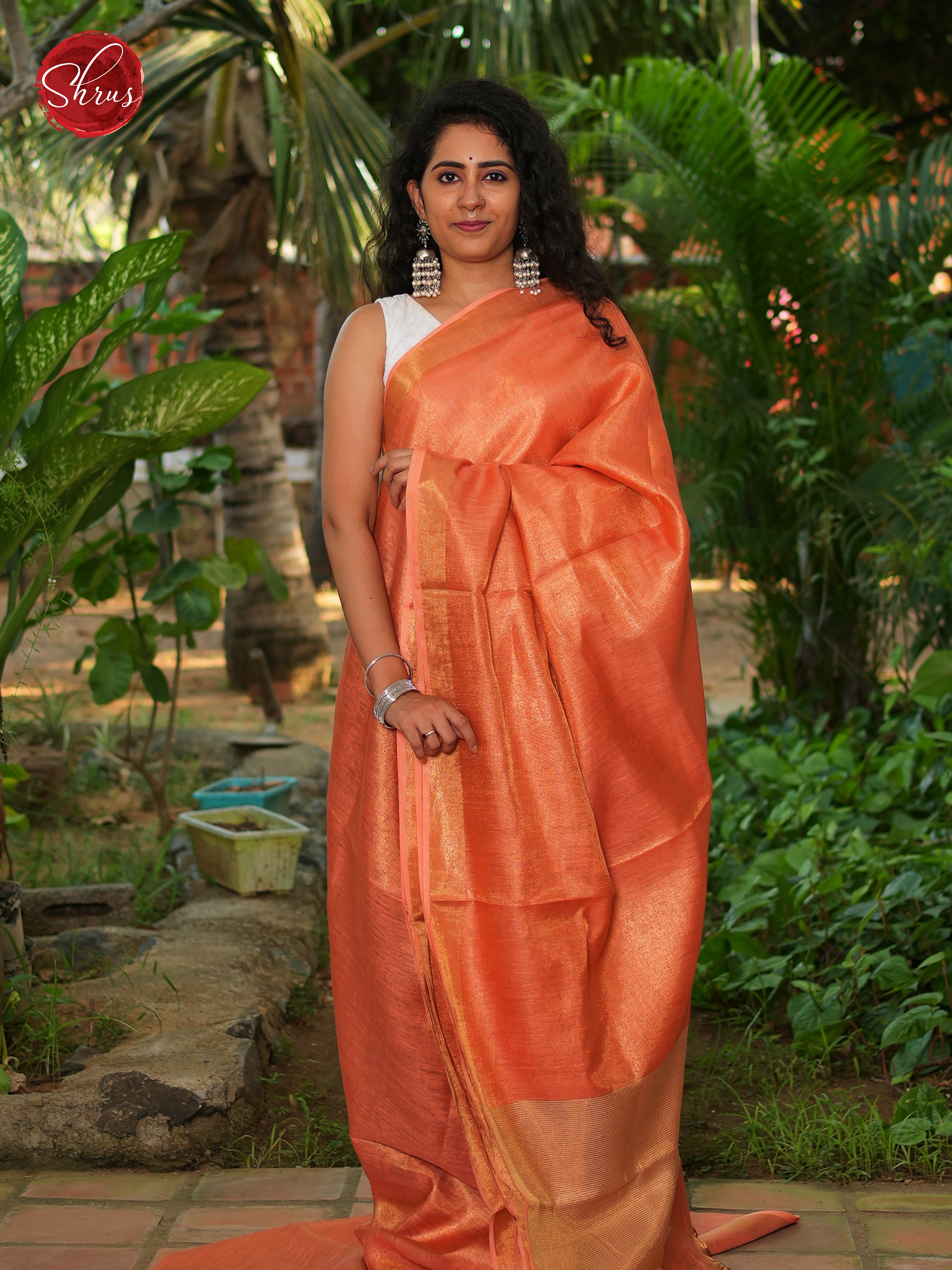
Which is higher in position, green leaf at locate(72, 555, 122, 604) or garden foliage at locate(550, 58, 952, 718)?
garden foliage at locate(550, 58, 952, 718)

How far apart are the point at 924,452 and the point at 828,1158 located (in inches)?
98.3

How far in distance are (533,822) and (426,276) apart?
0.81 m

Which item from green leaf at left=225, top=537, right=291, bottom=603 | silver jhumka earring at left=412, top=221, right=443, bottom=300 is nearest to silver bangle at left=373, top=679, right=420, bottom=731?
silver jhumka earring at left=412, top=221, right=443, bottom=300

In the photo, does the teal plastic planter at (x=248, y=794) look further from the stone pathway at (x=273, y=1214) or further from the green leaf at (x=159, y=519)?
the stone pathway at (x=273, y=1214)

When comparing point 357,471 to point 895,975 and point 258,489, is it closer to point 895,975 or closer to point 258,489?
point 895,975

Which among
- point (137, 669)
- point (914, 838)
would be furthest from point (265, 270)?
point (914, 838)

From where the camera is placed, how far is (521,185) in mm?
1863

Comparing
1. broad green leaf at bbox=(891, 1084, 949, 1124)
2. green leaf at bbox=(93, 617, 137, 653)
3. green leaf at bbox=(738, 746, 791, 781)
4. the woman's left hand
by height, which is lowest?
broad green leaf at bbox=(891, 1084, 949, 1124)

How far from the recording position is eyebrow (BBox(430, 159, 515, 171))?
1830 mm

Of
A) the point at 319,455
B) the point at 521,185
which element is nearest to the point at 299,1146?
the point at 521,185

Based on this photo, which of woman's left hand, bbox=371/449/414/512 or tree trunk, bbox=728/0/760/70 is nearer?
woman's left hand, bbox=371/449/414/512

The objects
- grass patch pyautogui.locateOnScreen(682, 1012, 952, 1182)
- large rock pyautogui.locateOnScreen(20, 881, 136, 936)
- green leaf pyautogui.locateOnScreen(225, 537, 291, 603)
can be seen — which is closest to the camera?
grass patch pyautogui.locateOnScreen(682, 1012, 952, 1182)

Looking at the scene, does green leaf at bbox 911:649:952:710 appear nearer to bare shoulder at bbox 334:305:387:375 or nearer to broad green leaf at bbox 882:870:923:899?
broad green leaf at bbox 882:870:923:899

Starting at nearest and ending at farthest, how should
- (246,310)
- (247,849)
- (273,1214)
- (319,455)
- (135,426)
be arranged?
1. (273,1214)
2. (135,426)
3. (247,849)
4. (246,310)
5. (319,455)
